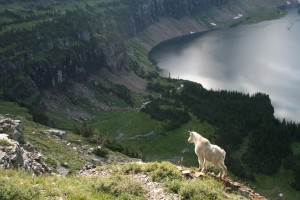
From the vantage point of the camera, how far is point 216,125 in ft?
462

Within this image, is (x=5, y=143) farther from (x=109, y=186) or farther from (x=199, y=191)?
(x=199, y=191)

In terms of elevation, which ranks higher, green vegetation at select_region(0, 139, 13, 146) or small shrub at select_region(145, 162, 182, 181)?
small shrub at select_region(145, 162, 182, 181)

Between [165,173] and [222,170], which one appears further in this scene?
[222,170]

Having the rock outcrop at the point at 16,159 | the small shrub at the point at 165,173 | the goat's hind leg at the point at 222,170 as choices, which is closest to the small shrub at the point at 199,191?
the small shrub at the point at 165,173

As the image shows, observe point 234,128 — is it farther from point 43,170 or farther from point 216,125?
point 43,170

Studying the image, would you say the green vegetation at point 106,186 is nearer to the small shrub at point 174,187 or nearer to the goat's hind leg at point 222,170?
the small shrub at point 174,187

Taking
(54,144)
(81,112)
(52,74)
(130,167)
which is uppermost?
(130,167)

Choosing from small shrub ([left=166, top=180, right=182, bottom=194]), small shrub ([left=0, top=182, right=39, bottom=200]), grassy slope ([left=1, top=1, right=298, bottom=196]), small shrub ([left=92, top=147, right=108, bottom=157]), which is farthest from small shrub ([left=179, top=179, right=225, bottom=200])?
grassy slope ([left=1, top=1, right=298, bottom=196])

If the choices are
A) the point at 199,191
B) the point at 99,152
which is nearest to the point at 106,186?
the point at 199,191

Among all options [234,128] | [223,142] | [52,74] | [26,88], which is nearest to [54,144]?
[223,142]

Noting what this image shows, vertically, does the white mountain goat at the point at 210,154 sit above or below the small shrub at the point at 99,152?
above

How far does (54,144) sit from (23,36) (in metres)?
127

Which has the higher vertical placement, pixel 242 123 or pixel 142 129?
pixel 242 123

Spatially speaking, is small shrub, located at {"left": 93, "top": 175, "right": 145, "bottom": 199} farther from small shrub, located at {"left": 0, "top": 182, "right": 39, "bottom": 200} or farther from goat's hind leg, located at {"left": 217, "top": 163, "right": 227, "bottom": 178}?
goat's hind leg, located at {"left": 217, "top": 163, "right": 227, "bottom": 178}
